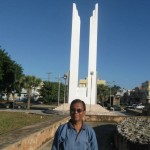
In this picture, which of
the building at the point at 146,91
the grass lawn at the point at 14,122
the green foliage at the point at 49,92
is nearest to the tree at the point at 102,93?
the building at the point at 146,91

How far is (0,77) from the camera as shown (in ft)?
180

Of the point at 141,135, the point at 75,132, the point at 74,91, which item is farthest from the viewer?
the point at 74,91

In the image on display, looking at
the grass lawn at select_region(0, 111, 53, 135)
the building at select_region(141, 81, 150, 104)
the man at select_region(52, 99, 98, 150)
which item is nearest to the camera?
the man at select_region(52, 99, 98, 150)

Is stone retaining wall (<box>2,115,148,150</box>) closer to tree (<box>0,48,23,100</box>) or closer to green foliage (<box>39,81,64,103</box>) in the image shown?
tree (<box>0,48,23,100</box>)

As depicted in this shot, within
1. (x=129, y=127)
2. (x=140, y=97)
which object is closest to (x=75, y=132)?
(x=129, y=127)

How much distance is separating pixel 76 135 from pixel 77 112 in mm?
251

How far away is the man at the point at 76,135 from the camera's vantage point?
4.00m

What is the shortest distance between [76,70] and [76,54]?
235 centimetres

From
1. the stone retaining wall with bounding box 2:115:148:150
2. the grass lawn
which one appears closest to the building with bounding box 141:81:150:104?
the grass lawn

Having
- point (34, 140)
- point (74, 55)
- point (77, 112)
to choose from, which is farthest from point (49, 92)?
point (77, 112)

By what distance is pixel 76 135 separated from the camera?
4.03 metres

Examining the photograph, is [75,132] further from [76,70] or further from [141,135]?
[76,70]

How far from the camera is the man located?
→ 4004 millimetres

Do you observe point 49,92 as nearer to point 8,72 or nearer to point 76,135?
point 8,72
